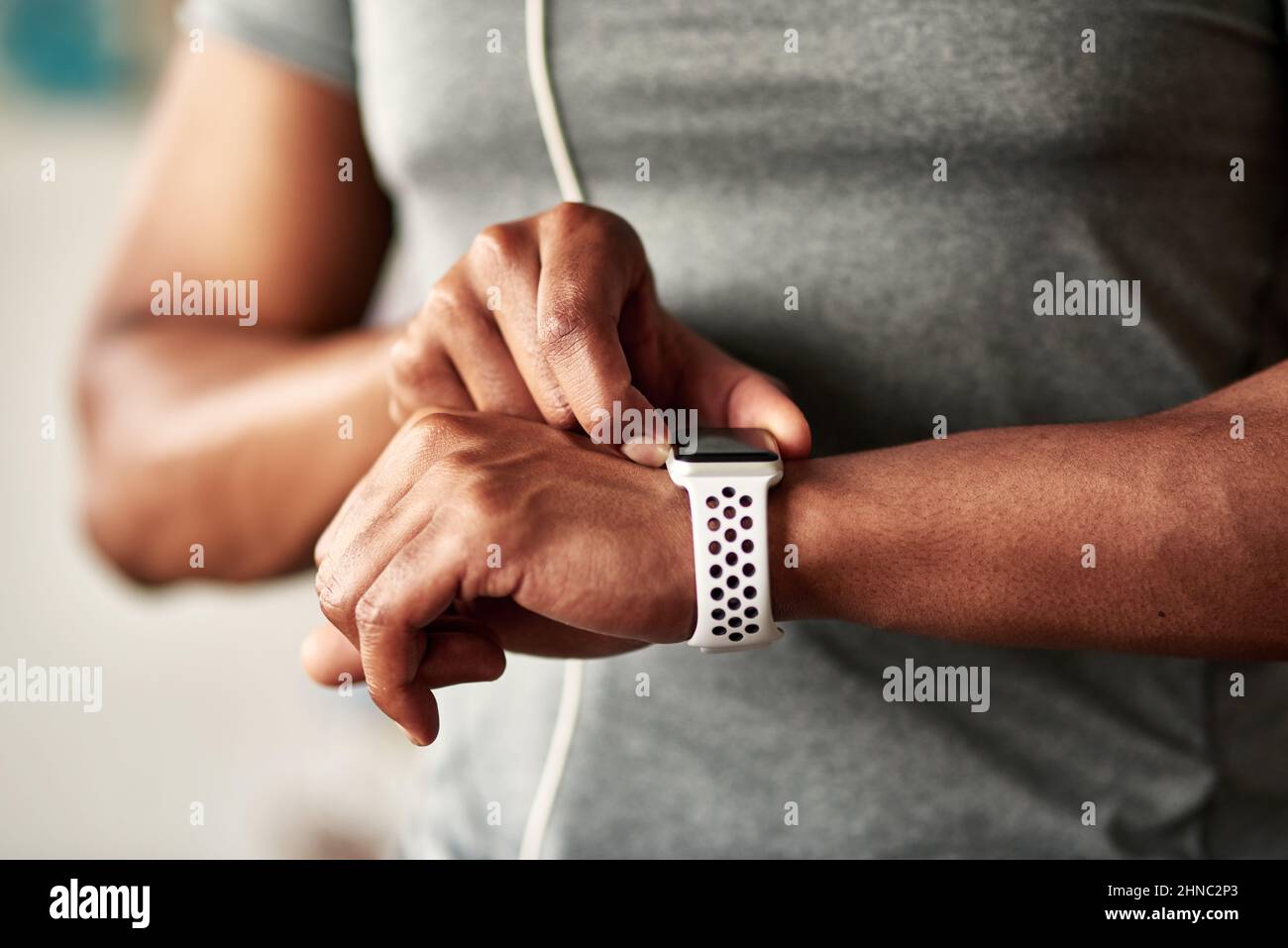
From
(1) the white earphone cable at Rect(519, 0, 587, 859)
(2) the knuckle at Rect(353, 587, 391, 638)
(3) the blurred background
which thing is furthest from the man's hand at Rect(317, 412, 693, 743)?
(3) the blurred background

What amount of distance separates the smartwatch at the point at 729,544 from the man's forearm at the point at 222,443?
349 millimetres

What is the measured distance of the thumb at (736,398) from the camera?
0.57m

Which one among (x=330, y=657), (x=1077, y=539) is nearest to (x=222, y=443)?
(x=330, y=657)

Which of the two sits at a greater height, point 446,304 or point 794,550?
point 446,304

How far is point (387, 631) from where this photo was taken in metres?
0.52

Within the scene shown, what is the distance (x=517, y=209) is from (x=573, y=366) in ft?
0.91

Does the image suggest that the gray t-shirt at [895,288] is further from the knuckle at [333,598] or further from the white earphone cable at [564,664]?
the knuckle at [333,598]

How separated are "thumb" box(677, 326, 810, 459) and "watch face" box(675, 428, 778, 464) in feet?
0.05

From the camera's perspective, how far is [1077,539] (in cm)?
53

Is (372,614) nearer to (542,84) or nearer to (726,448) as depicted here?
(726,448)

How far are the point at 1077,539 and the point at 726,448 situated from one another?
0.61 feet

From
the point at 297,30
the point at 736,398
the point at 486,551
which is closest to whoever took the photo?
the point at 486,551

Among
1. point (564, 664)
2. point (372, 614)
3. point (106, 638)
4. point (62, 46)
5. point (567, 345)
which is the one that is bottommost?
point (106, 638)

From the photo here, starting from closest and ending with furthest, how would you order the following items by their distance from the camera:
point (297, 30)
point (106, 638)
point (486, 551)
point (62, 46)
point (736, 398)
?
point (486, 551)
point (736, 398)
point (297, 30)
point (62, 46)
point (106, 638)
